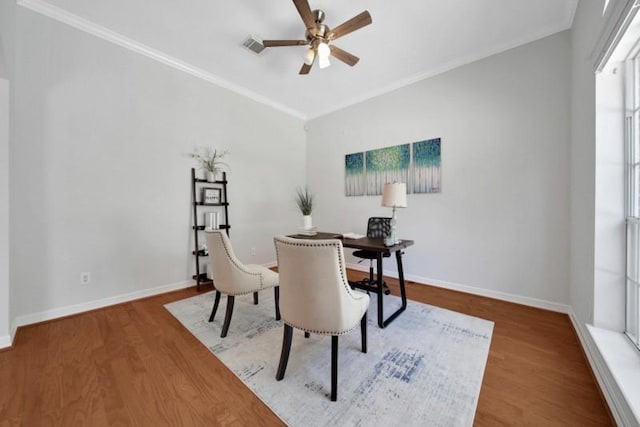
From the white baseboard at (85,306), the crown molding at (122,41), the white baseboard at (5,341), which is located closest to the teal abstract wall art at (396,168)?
the crown molding at (122,41)

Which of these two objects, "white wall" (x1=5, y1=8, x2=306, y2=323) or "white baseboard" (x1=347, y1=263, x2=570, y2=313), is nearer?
"white wall" (x1=5, y1=8, x2=306, y2=323)

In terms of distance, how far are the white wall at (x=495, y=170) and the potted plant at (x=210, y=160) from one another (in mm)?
2472

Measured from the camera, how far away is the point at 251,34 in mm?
2490

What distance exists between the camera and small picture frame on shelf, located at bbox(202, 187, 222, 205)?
3254 mm

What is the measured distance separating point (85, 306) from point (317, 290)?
2.70 meters

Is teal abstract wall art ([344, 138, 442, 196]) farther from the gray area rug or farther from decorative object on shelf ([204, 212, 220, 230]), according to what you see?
decorative object on shelf ([204, 212, 220, 230])

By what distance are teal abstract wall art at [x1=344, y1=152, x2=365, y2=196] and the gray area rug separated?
7.01 feet

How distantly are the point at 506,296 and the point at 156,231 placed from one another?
4.25 m

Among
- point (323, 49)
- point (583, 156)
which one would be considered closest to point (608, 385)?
point (583, 156)

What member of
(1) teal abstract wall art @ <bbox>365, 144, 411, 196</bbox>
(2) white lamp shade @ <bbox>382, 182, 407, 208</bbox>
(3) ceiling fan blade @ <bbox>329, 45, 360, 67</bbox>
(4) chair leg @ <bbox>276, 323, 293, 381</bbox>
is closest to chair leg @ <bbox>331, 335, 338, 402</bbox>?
(4) chair leg @ <bbox>276, 323, 293, 381</bbox>

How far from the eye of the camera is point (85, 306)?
2383mm

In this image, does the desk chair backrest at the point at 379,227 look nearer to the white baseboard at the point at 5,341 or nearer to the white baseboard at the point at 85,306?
the white baseboard at the point at 85,306

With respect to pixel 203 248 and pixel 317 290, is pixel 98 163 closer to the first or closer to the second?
pixel 203 248

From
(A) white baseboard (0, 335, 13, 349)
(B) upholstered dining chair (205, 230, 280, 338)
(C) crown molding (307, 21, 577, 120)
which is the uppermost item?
(C) crown molding (307, 21, 577, 120)
